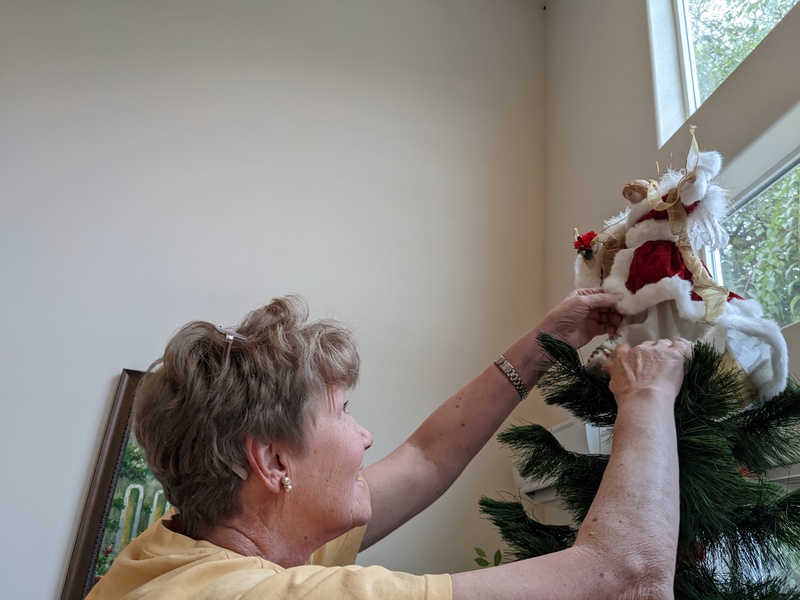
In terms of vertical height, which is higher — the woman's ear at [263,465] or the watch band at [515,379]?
the watch band at [515,379]

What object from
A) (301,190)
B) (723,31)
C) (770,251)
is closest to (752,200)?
(770,251)

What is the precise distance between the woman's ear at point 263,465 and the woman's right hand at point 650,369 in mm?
480

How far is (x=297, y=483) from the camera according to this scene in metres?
0.84

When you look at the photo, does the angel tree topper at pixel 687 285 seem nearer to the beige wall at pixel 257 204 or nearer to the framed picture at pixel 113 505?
the beige wall at pixel 257 204

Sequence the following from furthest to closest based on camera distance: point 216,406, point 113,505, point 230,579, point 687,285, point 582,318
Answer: point 113,505 < point 582,318 < point 687,285 < point 216,406 < point 230,579

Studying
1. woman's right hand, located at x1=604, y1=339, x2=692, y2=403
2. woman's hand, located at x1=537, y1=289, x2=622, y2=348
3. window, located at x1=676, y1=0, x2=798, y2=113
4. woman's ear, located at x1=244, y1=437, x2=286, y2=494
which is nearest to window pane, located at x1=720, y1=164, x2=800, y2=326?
window, located at x1=676, y1=0, x2=798, y2=113

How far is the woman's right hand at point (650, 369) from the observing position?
0.81 metres

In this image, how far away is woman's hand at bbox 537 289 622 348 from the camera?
106 cm

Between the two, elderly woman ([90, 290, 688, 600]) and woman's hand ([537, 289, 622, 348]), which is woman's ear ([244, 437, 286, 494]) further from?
woman's hand ([537, 289, 622, 348])

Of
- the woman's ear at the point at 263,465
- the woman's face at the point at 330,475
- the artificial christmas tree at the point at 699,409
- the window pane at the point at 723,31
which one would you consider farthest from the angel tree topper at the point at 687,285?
the window pane at the point at 723,31

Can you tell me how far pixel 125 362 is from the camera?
2121 mm

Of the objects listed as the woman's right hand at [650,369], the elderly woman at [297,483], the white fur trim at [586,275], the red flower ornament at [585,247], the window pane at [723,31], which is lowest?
the elderly woman at [297,483]

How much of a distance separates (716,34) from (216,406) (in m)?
1.67

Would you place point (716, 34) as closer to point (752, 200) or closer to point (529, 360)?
point (752, 200)
